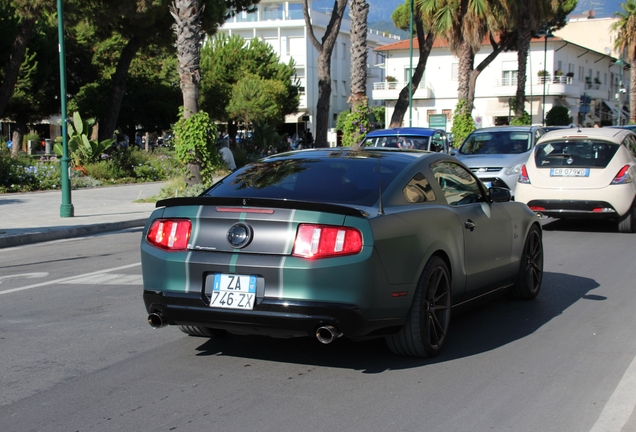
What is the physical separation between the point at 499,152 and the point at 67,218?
31.8 ft

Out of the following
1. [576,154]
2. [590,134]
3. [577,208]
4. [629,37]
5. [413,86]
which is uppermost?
[629,37]

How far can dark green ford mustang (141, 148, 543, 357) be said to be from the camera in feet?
16.6

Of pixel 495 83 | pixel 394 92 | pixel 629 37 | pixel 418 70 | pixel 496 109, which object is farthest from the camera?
pixel 394 92

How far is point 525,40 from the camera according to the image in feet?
131

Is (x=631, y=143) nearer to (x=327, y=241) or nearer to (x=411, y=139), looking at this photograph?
(x=411, y=139)

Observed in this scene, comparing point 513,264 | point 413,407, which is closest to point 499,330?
point 513,264

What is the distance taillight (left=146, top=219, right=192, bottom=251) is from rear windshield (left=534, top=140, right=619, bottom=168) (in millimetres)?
9510

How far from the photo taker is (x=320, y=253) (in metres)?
5.08

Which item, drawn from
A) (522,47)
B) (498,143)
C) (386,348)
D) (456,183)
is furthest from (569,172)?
(522,47)

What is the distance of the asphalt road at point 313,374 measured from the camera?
4.61 metres

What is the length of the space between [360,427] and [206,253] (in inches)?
64.2

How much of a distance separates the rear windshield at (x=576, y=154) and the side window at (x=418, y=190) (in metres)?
8.04

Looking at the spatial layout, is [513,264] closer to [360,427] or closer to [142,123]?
[360,427]

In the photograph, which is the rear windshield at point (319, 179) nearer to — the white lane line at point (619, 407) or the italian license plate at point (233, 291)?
the italian license plate at point (233, 291)
